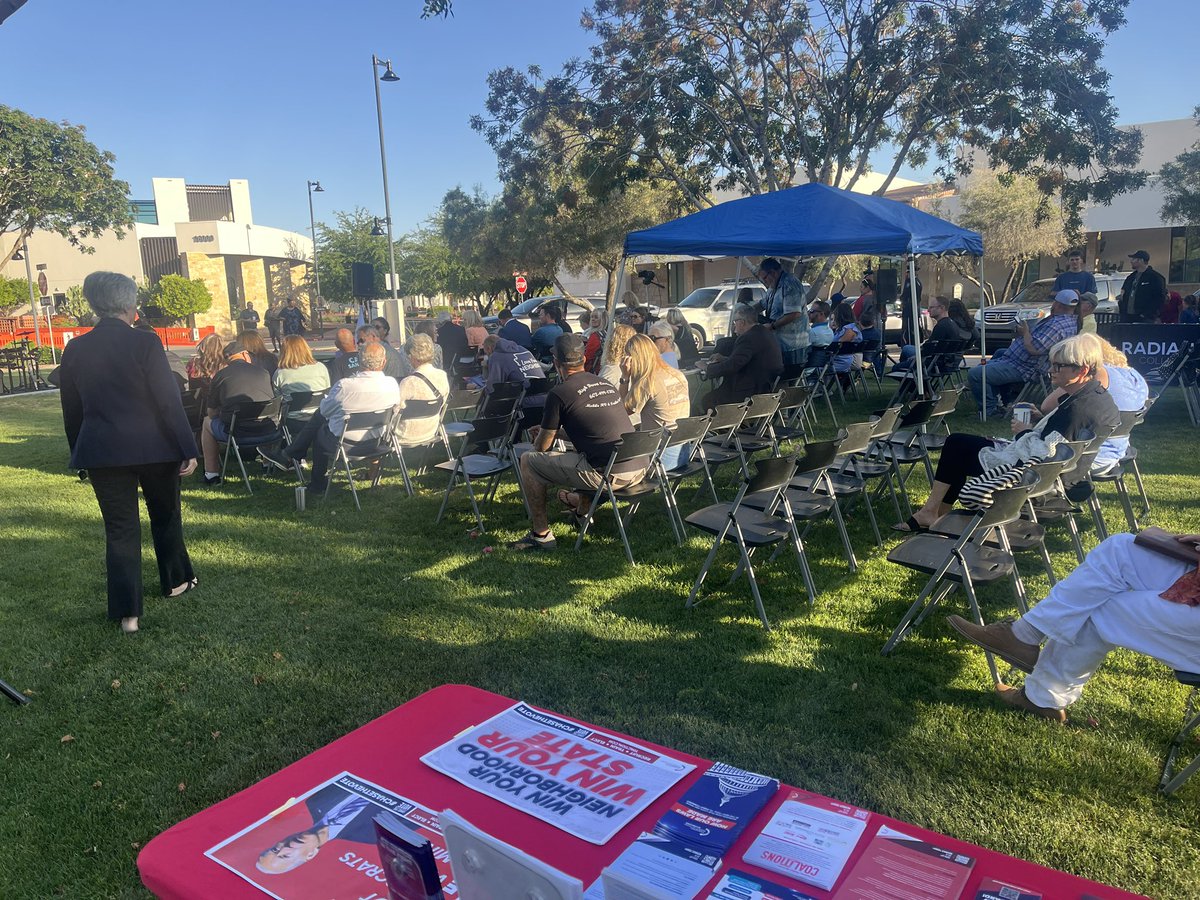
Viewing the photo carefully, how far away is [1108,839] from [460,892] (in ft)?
7.66

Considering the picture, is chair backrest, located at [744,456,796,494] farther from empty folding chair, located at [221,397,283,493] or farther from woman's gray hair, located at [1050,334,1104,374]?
empty folding chair, located at [221,397,283,493]

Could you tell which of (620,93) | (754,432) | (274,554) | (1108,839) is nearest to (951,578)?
(1108,839)

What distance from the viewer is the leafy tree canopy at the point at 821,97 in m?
12.1

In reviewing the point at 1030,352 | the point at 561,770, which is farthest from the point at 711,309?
the point at 561,770

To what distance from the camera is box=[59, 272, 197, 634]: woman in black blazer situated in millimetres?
4023

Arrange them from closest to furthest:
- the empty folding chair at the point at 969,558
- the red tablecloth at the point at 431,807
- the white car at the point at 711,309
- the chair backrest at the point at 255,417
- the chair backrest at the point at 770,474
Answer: the red tablecloth at the point at 431,807, the empty folding chair at the point at 969,558, the chair backrest at the point at 770,474, the chair backrest at the point at 255,417, the white car at the point at 711,309

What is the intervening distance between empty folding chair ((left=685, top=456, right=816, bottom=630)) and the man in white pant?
1.12m

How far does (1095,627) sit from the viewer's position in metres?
2.93

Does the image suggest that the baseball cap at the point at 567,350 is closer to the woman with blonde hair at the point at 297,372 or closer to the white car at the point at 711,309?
the woman with blonde hair at the point at 297,372

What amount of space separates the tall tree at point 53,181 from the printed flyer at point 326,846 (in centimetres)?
2520

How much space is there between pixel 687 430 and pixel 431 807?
397 cm

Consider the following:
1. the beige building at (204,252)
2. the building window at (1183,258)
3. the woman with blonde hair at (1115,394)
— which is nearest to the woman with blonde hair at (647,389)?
the woman with blonde hair at (1115,394)

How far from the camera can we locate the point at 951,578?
3604mm

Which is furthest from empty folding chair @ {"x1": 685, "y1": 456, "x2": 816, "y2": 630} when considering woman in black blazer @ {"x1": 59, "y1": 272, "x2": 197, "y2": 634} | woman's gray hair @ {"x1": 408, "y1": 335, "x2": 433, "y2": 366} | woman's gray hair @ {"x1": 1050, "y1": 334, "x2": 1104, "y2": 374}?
woman's gray hair @ {"x1": 408, "y1": 335, "x2": 433, "y2": 366}
